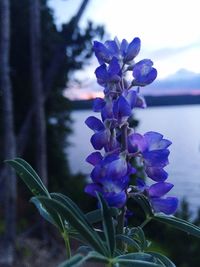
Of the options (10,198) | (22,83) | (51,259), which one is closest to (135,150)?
(10,198)

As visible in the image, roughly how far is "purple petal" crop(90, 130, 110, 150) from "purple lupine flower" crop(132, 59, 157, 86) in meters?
0.08

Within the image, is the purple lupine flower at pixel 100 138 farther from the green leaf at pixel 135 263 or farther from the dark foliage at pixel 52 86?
the dark foliage at pixel 52 86

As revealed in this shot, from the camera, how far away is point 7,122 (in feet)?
13.6

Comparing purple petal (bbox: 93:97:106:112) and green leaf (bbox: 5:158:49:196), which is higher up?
purple petal (bbox: 93:97:106:112)

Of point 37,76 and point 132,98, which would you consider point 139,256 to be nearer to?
point 132,98

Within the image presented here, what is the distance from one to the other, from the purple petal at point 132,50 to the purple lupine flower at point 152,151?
0.33 ft

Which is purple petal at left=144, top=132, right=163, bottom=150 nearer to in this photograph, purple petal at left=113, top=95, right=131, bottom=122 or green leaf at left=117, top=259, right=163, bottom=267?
purple petal at left=113, top=95, right=131, bottom=122

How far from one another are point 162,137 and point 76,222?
168 mm

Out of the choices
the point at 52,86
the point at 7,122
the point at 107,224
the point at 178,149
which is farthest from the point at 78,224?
the point at 178,149

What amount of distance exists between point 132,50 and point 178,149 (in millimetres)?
9477

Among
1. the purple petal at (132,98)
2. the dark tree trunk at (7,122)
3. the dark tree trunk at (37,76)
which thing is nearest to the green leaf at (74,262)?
the purple petal at (132,98)

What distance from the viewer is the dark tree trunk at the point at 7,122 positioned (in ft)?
13.2

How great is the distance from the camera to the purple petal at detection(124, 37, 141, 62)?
0.65m

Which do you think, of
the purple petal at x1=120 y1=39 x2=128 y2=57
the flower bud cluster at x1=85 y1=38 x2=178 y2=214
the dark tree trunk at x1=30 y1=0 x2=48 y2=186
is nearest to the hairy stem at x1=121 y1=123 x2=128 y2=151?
the flower bud cluster at x1=85 y1=38 x2=178 y2=214
